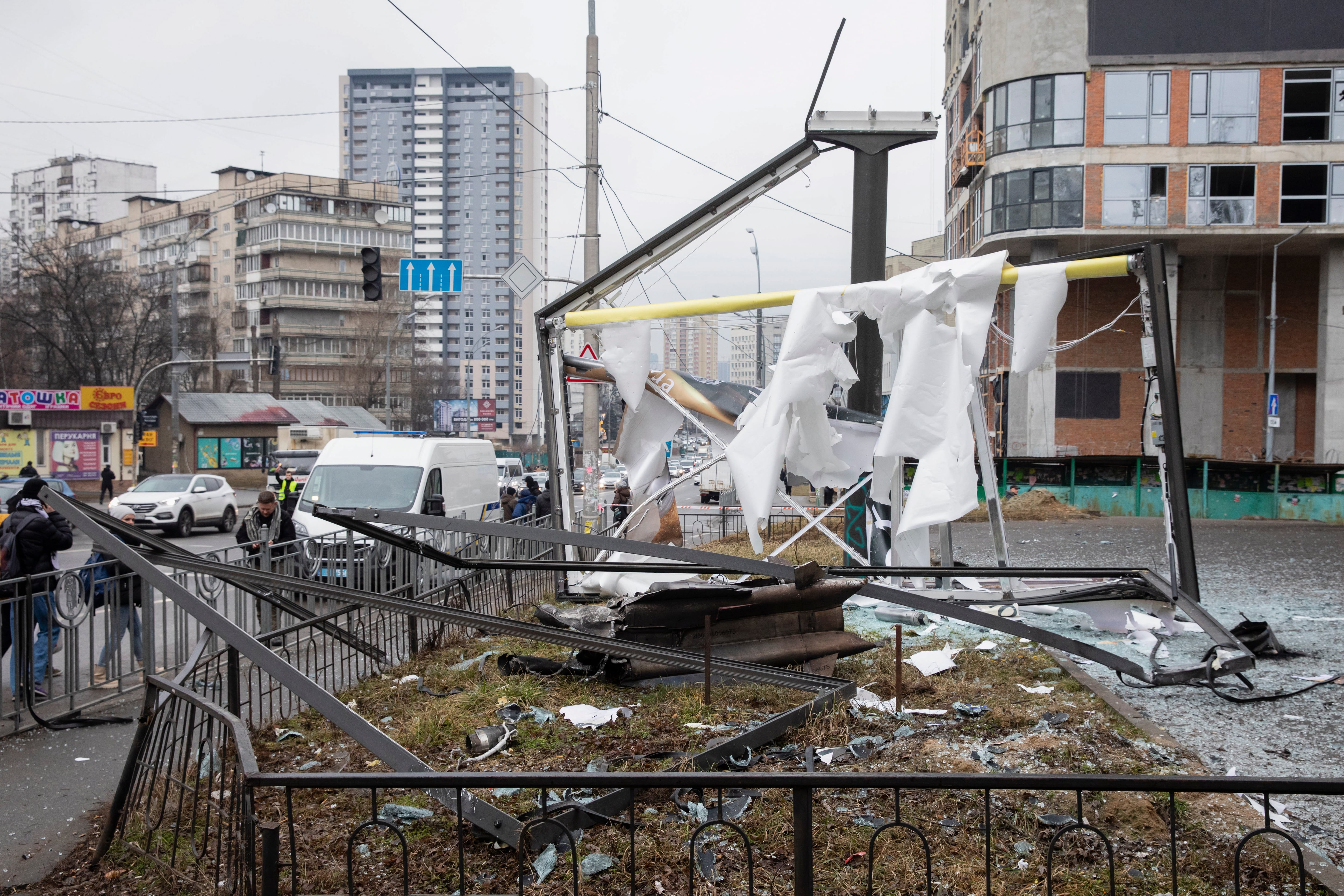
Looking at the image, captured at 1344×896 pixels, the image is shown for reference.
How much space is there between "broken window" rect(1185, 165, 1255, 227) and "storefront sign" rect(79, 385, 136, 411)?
40838mm

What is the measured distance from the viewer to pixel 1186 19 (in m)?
34.7

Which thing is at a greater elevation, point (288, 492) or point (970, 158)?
point (970, 158)

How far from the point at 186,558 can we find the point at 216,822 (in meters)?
1.61

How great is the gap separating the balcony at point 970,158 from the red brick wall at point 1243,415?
13.2 m

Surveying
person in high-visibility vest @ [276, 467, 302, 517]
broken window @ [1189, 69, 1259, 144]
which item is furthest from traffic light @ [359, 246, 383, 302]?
broken window @ [1189, 69, 1259, 144]

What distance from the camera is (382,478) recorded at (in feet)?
48.7

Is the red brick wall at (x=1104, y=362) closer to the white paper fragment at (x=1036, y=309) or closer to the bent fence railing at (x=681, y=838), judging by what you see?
the white paper fragment at (x=1036, y=309)

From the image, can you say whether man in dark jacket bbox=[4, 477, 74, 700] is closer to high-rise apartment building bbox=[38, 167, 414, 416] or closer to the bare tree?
the bare tree

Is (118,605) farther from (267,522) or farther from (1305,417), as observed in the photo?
(1305,417)

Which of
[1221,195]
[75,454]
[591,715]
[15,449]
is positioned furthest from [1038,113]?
[15,449]

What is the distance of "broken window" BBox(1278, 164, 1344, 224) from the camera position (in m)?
34.7

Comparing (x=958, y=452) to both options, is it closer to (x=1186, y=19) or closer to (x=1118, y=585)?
(x=1118, y=585)

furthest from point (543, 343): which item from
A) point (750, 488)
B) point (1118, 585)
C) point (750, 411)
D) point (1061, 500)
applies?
point (1061, 500)

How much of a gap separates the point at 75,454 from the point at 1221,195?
43.5 metres
